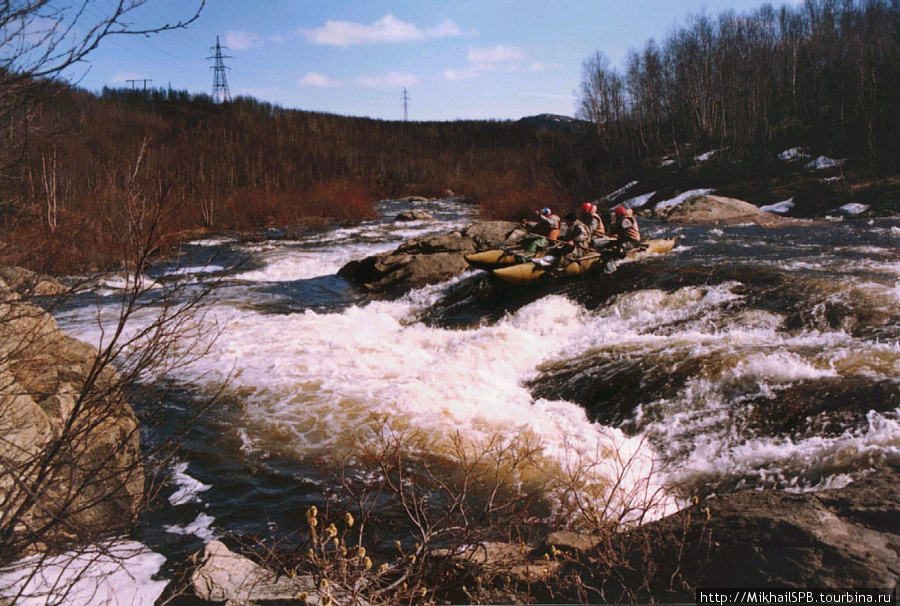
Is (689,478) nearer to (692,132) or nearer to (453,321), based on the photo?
(453,321)

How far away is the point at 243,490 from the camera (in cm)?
522

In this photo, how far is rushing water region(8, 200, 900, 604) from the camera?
4.97 metres

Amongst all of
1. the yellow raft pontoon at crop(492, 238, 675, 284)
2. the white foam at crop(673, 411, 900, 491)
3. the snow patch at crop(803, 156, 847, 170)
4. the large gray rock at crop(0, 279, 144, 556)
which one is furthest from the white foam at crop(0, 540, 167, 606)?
the snow patch at crop(803, 156, 847, 170)

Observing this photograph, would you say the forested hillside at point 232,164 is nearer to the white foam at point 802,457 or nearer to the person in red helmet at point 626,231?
the white foam at point 802,457

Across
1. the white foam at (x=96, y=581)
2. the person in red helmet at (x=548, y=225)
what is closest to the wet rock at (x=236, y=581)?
the white foam at (x=96, y=581)

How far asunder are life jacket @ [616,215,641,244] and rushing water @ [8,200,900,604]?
0.56 metres

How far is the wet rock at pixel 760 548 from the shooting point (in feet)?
8.81

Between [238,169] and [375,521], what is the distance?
32.1 m

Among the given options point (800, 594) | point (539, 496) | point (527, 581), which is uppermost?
point (800, 594)

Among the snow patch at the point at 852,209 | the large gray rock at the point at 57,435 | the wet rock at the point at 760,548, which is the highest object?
the snow patch at the point at 852,209

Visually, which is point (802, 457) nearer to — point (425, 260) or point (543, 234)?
point (543, 234)

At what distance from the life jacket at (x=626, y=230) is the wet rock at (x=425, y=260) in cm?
280

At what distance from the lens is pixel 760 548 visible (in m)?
2.92

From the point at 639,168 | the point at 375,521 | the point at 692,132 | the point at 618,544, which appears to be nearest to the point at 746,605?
the point at 618,544
